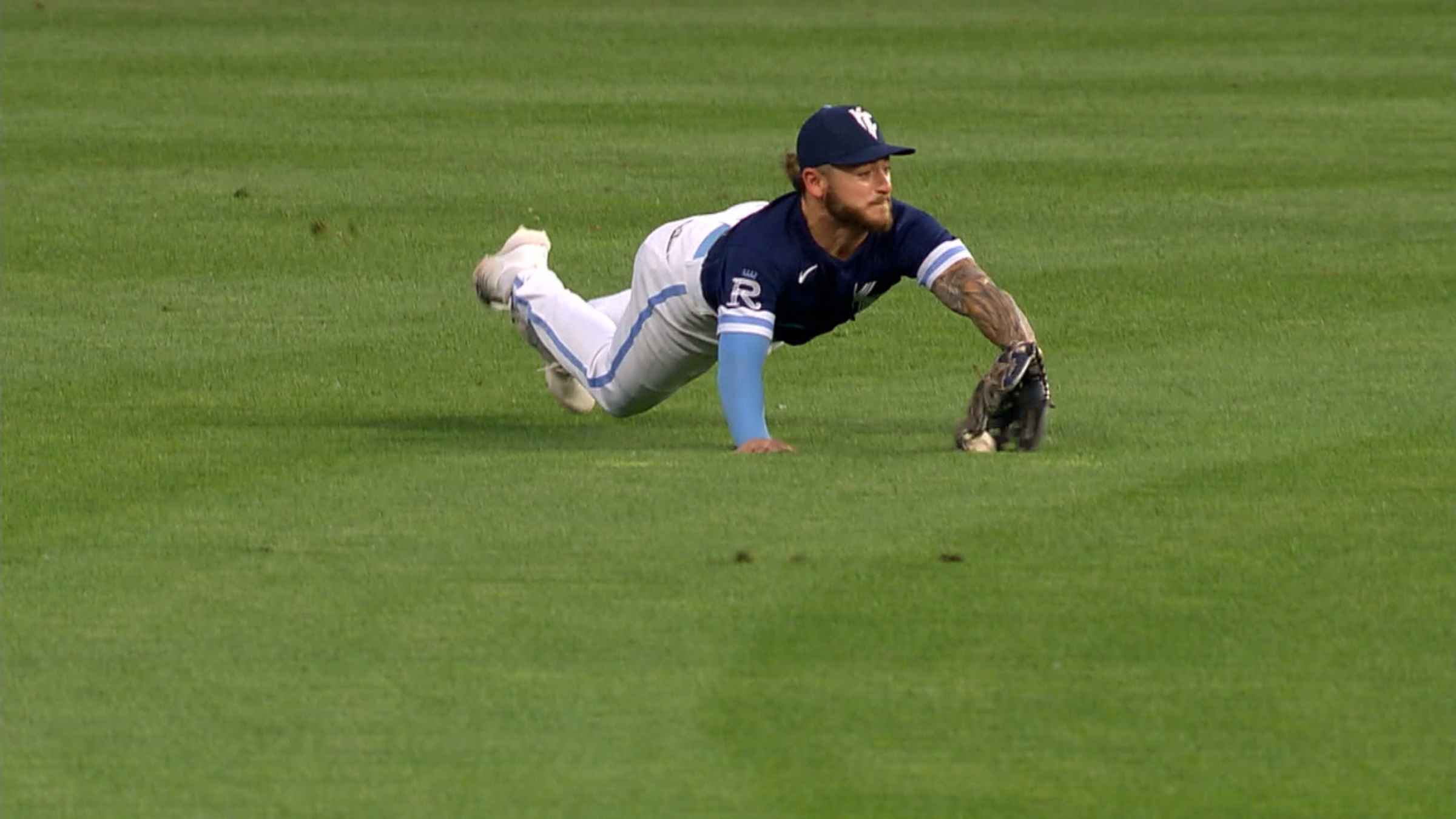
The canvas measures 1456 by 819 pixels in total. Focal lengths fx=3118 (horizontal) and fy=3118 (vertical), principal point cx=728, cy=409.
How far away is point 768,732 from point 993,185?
10686 mm

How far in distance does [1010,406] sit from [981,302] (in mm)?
386

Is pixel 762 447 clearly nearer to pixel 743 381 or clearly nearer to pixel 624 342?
pixel 743 381

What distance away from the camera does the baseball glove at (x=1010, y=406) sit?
9.07 meters

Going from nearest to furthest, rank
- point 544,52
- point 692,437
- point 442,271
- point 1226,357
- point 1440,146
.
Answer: point 692,437
point 1226,357
point 442,271
point 1440,146
point 544,52

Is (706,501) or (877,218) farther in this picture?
(877,218)

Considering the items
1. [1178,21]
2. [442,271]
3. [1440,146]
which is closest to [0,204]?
[442,271]

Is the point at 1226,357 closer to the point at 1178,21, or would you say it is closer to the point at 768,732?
the point at 768,732

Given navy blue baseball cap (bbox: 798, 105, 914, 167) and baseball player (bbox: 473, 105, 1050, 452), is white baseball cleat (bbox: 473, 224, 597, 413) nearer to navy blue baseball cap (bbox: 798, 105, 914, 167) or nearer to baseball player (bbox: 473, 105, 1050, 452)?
baseball player (bbox: 473, 105, 1050, 452)

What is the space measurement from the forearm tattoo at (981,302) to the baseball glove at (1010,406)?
0.48 feet

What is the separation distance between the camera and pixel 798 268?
929cm

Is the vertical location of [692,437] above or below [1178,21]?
above

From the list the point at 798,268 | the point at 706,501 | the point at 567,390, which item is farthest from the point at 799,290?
the point at 567,390

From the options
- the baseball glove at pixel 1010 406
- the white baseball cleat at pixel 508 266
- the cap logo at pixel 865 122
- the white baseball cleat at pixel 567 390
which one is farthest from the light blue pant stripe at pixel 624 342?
the baseball glove at pixel 1010 406

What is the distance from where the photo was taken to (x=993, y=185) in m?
16.5
